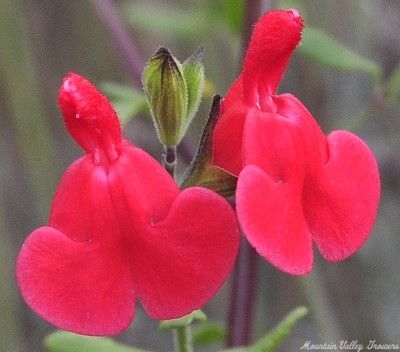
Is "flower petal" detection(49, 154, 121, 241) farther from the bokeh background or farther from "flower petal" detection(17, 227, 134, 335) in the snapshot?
the bokeh background

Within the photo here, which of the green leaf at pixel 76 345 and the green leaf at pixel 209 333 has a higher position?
Result: the green leaf at pixel 76 345

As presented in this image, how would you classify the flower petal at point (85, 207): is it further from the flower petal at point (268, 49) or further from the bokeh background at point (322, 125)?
the bokeh background at point (322, 125)

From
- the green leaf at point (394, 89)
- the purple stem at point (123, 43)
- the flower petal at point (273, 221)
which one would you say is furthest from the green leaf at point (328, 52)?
the flower petal at point (273, 221)

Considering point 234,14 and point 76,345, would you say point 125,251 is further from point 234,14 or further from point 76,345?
point 234,14

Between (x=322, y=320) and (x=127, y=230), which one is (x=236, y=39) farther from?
(x=127, y=230)

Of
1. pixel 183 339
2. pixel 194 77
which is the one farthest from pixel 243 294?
pixel 194 77

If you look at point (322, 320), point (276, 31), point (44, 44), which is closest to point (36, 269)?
point (276, 31)
